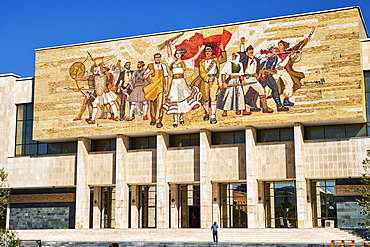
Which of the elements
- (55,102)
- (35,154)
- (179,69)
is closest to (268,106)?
(179,69)

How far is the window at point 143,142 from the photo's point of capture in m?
43.3

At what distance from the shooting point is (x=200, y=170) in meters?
39.9

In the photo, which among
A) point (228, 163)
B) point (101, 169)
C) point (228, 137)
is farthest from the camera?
point (101, 169)

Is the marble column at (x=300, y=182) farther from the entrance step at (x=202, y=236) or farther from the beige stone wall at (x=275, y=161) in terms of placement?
the entrance step at (x=202, y=236)

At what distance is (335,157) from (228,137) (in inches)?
313

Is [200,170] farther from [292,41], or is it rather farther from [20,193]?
[20,193]

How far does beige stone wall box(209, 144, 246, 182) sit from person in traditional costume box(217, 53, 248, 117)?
268cm

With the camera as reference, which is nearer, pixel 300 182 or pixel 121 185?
pixel 300 182

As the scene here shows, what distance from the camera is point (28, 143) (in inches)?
1822

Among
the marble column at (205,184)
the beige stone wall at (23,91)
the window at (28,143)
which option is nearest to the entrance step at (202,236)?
the marble column at (205,184)

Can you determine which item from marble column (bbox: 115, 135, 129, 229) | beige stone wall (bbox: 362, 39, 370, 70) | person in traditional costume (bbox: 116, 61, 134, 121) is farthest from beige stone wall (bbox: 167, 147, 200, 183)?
beige stone wall (bbox: 362, 39, 370, 70)

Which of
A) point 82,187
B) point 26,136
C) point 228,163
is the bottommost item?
point 82,187

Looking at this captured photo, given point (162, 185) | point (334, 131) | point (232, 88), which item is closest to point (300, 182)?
point (334, 131)

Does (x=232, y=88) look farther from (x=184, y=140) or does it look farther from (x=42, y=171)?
(x=42, y=171)
